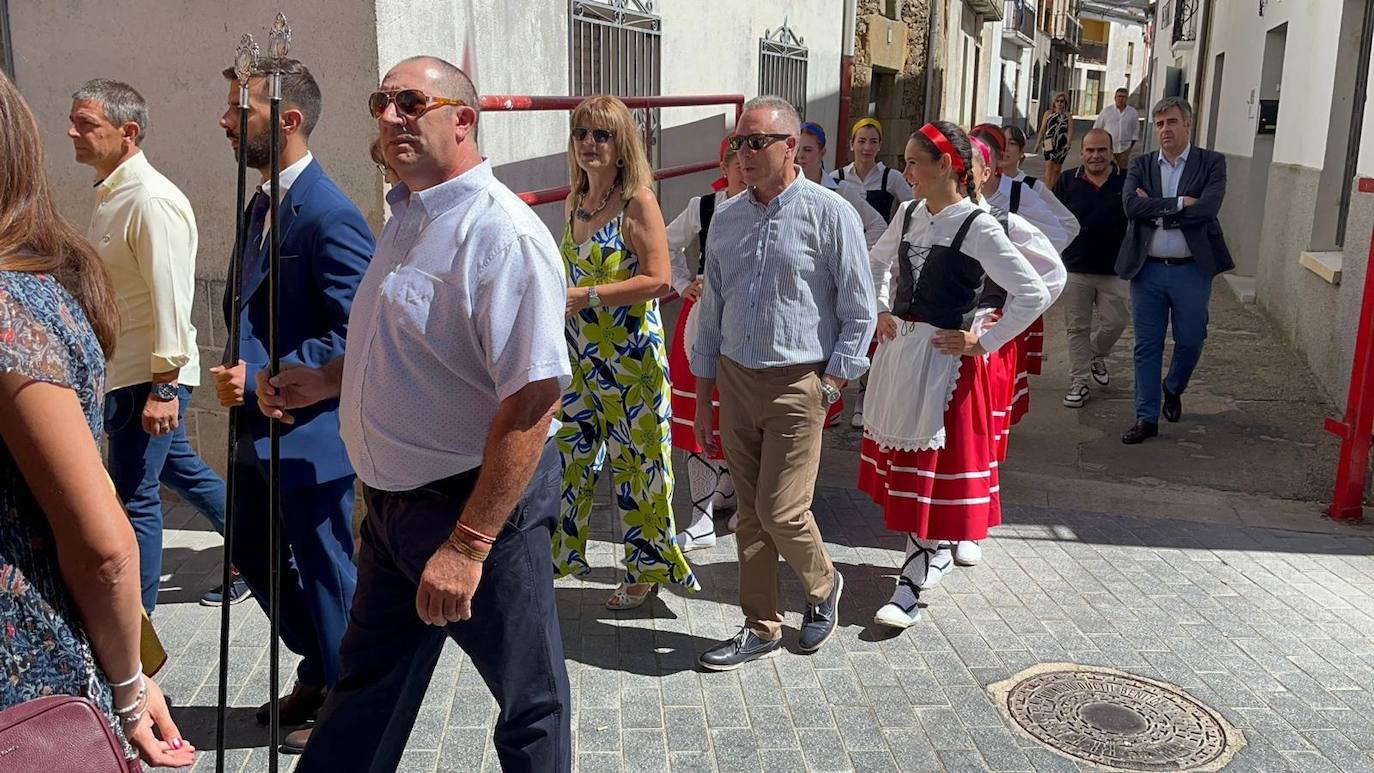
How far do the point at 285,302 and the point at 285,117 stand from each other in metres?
0.50

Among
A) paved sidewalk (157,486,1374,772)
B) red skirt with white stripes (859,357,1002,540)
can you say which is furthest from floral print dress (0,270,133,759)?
red skirt with white stripes (859,357,1002,540)

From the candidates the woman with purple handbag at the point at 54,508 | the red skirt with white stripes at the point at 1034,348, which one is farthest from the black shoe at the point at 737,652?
Answer: the red skirt with white stripes at the point at 1034,348

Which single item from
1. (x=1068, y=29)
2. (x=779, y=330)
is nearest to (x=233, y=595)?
(x=779, y=330)

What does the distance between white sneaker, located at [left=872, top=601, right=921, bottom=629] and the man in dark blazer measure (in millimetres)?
3287

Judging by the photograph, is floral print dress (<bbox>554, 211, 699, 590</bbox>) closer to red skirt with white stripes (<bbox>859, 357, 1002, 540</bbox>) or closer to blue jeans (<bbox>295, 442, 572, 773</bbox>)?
red skirt with white stripes (<bbox>859, 357, 1002, 540</bbox>)

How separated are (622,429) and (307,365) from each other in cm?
146

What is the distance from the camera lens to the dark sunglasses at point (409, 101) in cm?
233

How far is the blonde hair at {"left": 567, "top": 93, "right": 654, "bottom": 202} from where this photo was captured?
12.8 ft

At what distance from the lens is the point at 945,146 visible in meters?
3.99

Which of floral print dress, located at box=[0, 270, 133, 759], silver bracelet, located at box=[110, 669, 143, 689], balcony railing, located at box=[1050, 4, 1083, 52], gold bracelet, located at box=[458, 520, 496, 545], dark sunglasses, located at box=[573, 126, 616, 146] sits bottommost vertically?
silver bracelet, located at box=[110, 669, 143, 689]

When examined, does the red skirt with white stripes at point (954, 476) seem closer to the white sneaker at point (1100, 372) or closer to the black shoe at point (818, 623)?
the black shoe at point (818, 623)

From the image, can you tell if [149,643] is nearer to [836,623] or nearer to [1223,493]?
[836,623]

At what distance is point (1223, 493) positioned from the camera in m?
5.99

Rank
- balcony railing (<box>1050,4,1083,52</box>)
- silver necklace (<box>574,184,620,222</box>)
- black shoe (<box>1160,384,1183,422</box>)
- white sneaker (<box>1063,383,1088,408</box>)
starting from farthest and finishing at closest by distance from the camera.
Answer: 1. balcony railing (<box>1050,4,1083,52</box>)
2. white sneaker (<box>1063,383,1088,408</box>)
3. black shoe (<box>1160,384,1183,422</box>)
4. silver necklace (<box>574,184,620,222</box>)
